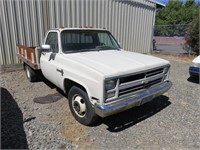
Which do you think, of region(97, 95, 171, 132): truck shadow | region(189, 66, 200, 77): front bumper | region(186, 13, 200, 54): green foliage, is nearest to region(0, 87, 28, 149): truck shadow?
region(97, 95, 171, 132): truck shadow

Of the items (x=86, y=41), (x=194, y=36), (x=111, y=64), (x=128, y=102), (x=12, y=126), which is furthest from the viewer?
(x=194, y=36)

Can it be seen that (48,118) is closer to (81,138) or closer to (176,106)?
(81,138)

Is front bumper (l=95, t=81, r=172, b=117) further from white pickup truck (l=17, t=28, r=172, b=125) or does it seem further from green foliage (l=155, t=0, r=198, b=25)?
green foliage (l=155, t=0, r=198, b=25)

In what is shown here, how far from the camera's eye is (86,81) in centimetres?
294

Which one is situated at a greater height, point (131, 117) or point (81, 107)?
point (81, 107)

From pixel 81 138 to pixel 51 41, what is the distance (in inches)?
106

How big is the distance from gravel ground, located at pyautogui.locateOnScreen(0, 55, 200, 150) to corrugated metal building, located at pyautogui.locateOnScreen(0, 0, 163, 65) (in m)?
3.07

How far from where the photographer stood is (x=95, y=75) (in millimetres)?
2746

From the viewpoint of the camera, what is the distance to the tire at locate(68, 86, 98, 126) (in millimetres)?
3084

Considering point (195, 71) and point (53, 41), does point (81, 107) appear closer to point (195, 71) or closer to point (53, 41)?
point (53, 41)

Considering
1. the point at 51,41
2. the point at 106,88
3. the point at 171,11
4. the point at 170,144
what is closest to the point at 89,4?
the point at 51,41

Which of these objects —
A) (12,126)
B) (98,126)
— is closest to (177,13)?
(98,126)

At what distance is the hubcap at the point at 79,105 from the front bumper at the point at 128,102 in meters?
0.55

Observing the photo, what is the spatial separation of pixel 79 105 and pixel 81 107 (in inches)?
2.5
